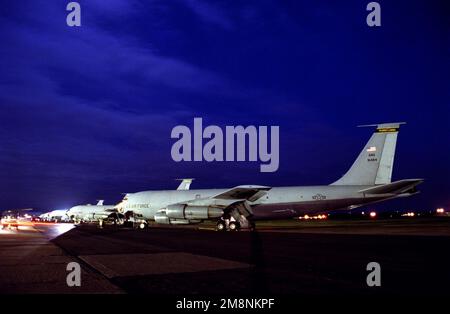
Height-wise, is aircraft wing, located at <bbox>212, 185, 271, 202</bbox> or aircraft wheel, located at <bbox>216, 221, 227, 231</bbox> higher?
aircraft wing, located at <bbox>212, 185, 271, 202</bbox>

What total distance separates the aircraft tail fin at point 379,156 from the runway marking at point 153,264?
867 inches

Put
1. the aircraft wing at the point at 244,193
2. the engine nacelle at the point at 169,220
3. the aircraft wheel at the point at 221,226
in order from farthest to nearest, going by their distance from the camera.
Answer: the engine nacelle at the point at 169,220 → the aircraft wheel at the point at 221,226 → the aircraft wing at the point at 244,193

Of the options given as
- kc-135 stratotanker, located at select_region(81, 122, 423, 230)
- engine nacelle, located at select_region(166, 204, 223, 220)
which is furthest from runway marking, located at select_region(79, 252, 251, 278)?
engine nacelle, located at select_region(166, 204, 223, 220)

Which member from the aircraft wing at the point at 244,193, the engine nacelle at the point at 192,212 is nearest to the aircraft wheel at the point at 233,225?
the engine nacelle at the point at 192,212

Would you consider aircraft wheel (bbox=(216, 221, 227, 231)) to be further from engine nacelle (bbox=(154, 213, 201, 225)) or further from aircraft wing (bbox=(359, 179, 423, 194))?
aircraft wing (bbox=(359, 179, 423, 194))

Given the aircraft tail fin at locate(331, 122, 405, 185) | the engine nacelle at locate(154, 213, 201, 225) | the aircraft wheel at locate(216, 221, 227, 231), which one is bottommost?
the aircraft wheel at locate(216, 221, 227, 231)

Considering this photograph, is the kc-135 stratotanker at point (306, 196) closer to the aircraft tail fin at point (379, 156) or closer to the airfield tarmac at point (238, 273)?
the aircraft tail fin at point (379, 156)

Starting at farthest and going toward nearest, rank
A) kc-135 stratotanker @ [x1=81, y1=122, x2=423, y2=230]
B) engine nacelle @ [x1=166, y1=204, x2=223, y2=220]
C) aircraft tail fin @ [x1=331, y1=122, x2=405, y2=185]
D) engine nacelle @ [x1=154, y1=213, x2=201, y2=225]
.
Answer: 1. engine nacelle @ [x1=154, y1=213, x2=201, y2=225]
2. engine nacelle @ [x1=166, y1=204, x2=223, y2=220]
3. aircraft tail fin @ [x1=331, y1=122, x2=405, y2=185]
4. kc-135 stratotanker @ [x1=81, y1=122, x2=423, y2=230]

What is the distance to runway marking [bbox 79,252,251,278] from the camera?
11773 millimetres

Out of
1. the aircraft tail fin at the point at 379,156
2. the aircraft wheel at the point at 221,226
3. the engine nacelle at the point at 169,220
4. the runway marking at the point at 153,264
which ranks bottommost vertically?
the aircraft wheel at the point at 221,226

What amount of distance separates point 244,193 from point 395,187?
36.4 feet

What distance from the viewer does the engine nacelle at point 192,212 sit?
36469 mm
